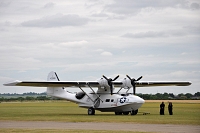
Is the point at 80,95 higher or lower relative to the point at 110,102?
higher

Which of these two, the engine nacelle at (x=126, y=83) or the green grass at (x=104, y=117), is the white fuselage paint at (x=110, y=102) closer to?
the green grass at (x=104, y=117)

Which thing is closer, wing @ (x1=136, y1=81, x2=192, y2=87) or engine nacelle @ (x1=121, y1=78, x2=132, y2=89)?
engine nacelle @ (x1=121, y1=78, x2=132, y2=89)

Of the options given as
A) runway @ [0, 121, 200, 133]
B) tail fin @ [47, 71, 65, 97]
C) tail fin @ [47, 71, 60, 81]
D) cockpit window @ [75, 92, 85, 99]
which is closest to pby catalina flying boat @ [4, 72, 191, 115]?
cockpit window @ [75, 92, 85, 99]

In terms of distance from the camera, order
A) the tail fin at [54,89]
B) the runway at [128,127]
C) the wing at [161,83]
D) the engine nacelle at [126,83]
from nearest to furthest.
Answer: the runway at [128,127] → the engine nacelle at [126,83] → the wing at [161,83] → the tail fin at [54,89]

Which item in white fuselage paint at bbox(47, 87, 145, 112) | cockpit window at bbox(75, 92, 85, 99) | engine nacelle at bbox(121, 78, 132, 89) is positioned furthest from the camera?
cockpit window at bbox(75, 92, 85, 99)

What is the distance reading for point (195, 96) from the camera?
547 ft

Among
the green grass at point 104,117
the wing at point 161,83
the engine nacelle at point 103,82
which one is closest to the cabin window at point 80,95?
the green grass at point 104,117

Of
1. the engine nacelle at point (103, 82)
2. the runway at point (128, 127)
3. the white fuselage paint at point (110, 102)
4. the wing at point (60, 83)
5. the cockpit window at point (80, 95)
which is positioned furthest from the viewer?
the cockpit window at point (80, 95)

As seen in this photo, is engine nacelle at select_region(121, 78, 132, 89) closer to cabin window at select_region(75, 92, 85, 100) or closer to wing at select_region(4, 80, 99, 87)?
wing at select_region(4, 80, 99, 87)

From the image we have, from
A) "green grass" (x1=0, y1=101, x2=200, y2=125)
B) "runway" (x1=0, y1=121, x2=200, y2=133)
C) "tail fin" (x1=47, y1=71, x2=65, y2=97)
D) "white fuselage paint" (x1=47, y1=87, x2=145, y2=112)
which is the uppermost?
"tail fin" (x1=47, y1=71, x2=65, y2=97)

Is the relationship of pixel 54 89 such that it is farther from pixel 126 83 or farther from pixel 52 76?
pixel 126 83

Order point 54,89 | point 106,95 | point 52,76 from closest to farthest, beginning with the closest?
point 106,95, point 54,89, point 52,76

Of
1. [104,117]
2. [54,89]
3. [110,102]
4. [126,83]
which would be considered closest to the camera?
[104,117]

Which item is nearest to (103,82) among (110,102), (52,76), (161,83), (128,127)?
(110,102)
